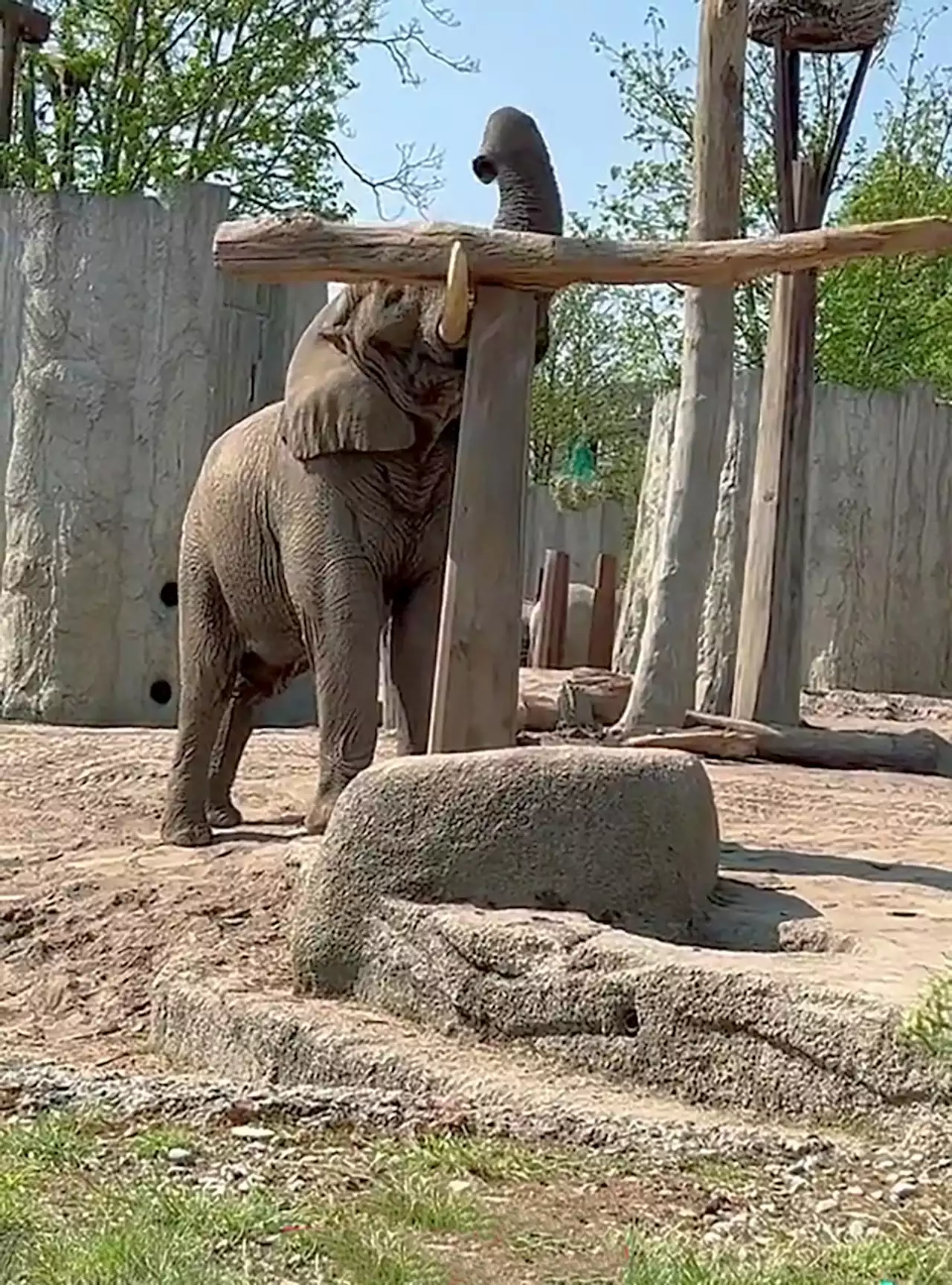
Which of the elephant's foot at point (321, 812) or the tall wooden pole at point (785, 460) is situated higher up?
the tall wooden pole at point (785, 460)

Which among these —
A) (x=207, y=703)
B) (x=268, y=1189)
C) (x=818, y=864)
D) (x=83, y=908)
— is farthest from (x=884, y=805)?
(x=268, y=1189)

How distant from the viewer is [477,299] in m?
6.20

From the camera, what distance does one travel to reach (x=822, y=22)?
11031 mm

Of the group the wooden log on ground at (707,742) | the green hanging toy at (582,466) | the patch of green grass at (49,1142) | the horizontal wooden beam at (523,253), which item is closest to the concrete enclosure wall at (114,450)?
the wooden log on ground at (707,742)

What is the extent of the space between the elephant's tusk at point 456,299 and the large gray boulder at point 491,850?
157cm

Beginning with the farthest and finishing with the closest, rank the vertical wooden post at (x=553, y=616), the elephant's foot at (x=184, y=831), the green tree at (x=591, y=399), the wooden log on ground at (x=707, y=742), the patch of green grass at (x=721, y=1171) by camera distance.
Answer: the green tree at (x=591, y=399) → the vertical wooden post at (x=553, y=616) → the wooden log on ground at (x=707, y=742) → the elephant's foot at (x=184, y=831) → the patch of green grass at (x=721, y=1171)

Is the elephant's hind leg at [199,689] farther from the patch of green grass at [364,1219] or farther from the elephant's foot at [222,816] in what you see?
the patch of green grass at [364,1219]

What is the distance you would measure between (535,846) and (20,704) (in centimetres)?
773

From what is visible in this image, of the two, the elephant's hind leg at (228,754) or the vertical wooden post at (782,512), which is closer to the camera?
the elephant's hind leg at (228,754)

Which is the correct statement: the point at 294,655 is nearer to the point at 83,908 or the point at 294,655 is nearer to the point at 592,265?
the point at 83,908

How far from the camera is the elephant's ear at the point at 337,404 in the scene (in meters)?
6.56

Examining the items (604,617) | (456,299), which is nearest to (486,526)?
(456,299)

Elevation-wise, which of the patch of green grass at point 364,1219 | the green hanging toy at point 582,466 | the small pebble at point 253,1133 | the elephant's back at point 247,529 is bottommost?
the small pebble at point 253,1133

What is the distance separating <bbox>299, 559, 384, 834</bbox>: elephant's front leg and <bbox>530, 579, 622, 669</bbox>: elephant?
9151mm
